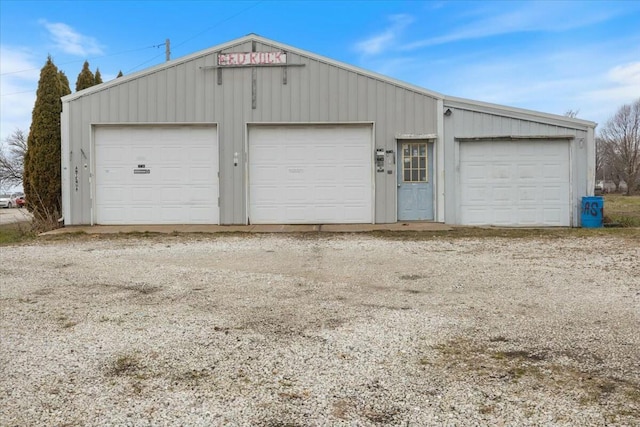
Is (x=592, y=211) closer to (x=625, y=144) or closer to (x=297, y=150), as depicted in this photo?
(x=297, y=150)

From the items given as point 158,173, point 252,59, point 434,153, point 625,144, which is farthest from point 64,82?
point 625,144

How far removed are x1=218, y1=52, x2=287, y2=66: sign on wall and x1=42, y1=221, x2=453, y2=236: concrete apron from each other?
12.5ft

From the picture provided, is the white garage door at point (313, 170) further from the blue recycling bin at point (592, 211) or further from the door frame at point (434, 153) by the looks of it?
the blue recycling bin at point (592, 211)

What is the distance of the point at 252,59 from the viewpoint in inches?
459

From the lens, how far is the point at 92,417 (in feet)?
8.11

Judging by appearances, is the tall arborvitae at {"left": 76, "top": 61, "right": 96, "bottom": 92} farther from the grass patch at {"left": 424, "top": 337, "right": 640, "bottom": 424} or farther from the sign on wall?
the grass patch at {"left": 424, "top": 337, "right": 640, "bottom": 424}

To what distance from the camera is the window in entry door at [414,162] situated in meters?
11.8

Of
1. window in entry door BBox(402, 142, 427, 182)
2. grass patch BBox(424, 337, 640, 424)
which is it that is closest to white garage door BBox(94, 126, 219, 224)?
window in entry door BBox(402, 142, 427, 182)

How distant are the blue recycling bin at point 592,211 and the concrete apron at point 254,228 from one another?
3108 mm

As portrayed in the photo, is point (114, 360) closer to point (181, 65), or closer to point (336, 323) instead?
point (336, 323)

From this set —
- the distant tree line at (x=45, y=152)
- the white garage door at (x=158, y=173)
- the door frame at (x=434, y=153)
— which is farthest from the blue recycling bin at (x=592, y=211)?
the distant tree line at (x=45, y=152)

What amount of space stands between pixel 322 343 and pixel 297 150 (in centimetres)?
865

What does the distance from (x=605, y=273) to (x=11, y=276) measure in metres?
7.28

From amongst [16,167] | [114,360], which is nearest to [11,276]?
[114,360]
